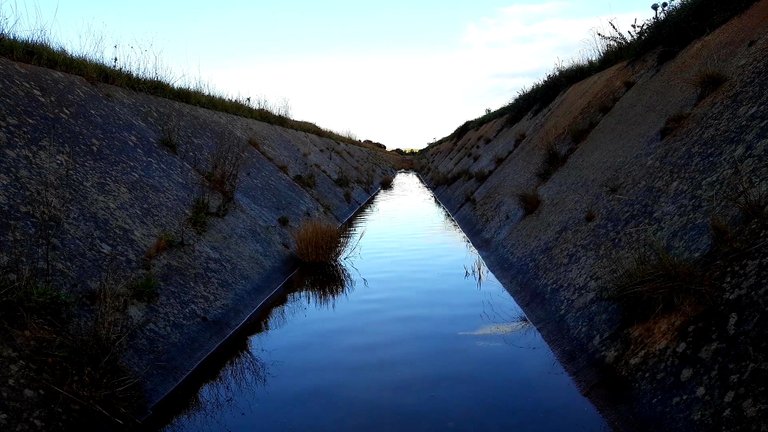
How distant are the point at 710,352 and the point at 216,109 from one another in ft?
45.6

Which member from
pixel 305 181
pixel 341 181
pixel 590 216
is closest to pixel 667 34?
pixel 590 216

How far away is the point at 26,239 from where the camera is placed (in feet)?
14.5

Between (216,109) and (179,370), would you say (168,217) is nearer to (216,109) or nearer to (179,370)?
(179,370)

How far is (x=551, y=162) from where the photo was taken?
9.52m

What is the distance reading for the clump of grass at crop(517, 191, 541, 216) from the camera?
832 cm

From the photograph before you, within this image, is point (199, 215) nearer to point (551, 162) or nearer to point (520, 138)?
point (551, 162)

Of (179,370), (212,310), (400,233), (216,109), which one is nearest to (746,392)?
(179,370)

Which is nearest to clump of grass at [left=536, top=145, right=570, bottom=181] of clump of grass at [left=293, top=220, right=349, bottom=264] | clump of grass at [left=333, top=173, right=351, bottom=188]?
clump of grass at [left=293, top=220, right=349, bottom=264]

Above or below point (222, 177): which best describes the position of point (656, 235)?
below

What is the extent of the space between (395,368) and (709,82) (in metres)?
4.82

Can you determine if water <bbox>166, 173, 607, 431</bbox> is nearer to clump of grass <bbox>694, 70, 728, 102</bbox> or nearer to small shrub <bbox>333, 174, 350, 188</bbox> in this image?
clump of grass <bbox>694, 70, 728, 102</bbox>

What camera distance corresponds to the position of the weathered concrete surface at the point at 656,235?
3012 millimetres

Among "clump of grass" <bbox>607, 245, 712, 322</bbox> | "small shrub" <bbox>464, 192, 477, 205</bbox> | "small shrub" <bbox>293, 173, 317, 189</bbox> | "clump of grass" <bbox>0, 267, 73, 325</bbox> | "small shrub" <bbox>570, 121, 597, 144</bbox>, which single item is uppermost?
"small shrub" <bbox>570, 121, 597, 144</bbox>

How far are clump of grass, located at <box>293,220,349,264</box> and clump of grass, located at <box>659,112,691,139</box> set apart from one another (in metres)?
5.25
